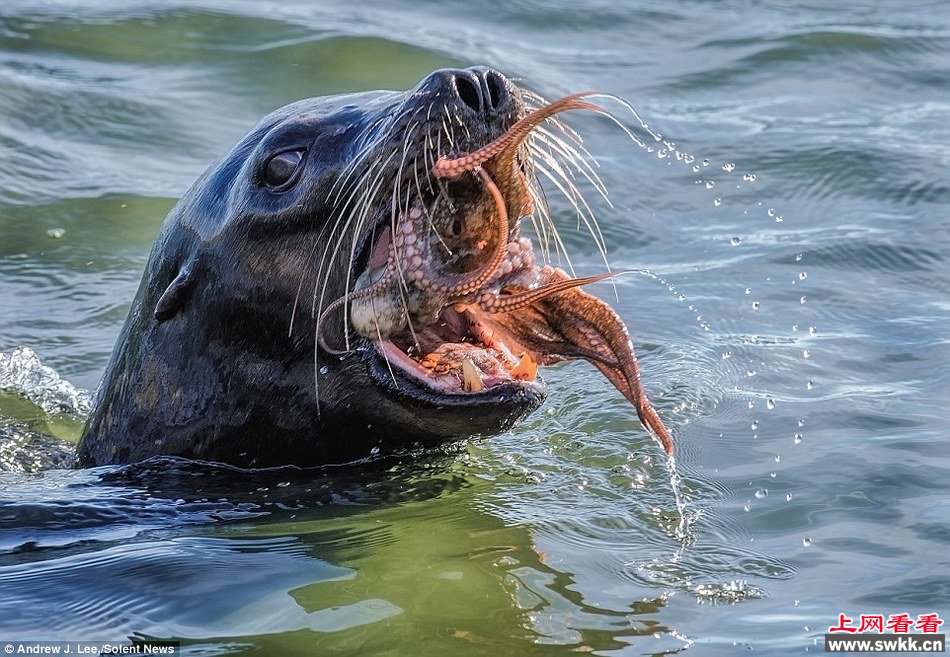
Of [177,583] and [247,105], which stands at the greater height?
[247,105]

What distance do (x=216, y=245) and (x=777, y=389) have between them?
2.46 meters

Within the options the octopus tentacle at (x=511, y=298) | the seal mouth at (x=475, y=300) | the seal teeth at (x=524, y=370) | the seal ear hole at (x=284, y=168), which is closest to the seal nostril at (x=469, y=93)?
the seal mouth at (x=475, y=300)

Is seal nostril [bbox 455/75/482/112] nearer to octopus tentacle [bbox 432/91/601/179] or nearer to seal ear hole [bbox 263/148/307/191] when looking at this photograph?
octopus tentacle [bbox 432/91/601/179]

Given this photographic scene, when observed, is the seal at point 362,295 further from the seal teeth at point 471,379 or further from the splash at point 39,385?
the splash at point 39,385

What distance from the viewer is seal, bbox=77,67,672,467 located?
14.0 ft

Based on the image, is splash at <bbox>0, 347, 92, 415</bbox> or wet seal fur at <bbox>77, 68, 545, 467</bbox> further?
splash at <bbox>0, 347, 92, 415</bbox>

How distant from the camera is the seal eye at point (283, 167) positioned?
461cm

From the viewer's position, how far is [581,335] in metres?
4.52

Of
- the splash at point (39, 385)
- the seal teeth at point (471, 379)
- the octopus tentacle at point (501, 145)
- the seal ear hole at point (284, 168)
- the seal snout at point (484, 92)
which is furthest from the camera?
the splash at point (39, 385)

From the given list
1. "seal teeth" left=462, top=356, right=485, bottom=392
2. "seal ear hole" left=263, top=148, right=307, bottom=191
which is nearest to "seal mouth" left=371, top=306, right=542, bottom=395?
"seal teeth" left=462, top=356, right=485, bottom=392

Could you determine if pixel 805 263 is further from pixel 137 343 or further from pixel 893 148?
pixel 137 343

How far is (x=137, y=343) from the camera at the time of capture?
16.4 feet

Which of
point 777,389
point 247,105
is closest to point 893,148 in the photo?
A: point 777,389

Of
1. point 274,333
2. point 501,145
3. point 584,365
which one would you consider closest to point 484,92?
point 501,145
